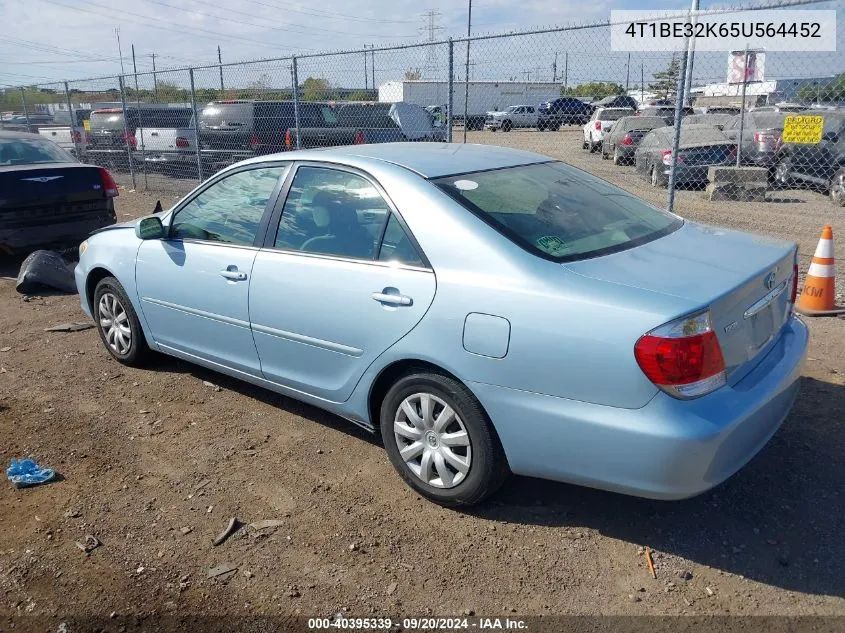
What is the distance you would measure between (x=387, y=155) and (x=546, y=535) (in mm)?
2091

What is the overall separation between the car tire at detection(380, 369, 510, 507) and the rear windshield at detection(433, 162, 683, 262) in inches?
29.5

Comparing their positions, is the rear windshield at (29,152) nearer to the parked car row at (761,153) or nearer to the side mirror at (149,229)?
the side mirror at (149,229)

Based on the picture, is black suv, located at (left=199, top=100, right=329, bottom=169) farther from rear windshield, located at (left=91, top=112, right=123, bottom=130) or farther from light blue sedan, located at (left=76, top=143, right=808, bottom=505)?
light blue sedan, located at (left=76, top=143, right=808, bottom=505)

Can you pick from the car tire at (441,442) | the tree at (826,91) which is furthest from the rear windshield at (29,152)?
the tree at (826,91)

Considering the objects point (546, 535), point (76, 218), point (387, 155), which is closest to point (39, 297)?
point (76, 218)

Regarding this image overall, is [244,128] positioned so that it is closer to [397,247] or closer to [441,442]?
[397,247]

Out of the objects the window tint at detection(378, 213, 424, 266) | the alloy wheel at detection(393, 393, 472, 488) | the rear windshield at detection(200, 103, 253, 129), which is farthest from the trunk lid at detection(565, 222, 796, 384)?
the rear windshield at detection(200, 103, 253, 129)

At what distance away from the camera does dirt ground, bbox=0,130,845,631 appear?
2822mm

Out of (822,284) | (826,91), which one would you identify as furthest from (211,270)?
(826,91)

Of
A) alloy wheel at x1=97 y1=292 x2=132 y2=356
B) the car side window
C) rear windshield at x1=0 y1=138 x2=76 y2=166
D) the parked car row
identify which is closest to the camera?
the car side window

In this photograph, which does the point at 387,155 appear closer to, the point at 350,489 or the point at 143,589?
the point at 350,489

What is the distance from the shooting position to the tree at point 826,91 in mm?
7968

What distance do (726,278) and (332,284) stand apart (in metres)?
Answer: 1.79

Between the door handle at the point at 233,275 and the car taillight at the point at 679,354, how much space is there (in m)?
2.27
